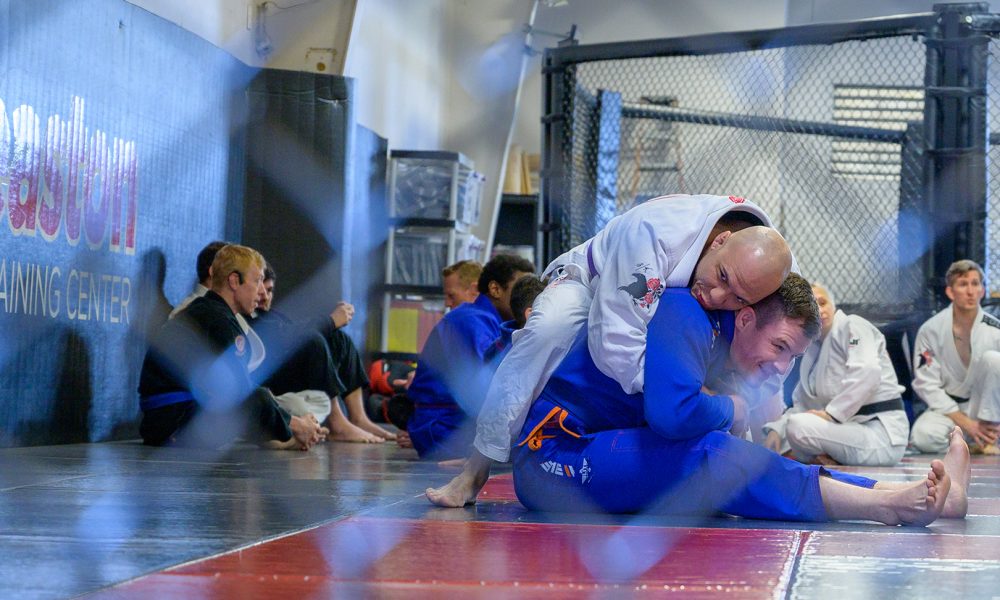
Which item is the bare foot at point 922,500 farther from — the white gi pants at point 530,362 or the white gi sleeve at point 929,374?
the white gi sleeve at point 929,374

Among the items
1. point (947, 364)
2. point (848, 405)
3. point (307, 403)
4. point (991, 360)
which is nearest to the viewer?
point (848, 405)

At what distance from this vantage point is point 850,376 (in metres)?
6.32

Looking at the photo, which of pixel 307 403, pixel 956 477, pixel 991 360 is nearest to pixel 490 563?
pixel 956 477

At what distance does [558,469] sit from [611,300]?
53 centimetres

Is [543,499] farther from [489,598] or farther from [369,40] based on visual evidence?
[369,40]

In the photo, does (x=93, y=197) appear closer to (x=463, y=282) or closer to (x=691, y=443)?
(x=463, y=282)

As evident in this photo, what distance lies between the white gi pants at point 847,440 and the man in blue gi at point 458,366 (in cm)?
173

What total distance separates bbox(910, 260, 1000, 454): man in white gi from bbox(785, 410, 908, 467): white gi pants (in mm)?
Result: 1073

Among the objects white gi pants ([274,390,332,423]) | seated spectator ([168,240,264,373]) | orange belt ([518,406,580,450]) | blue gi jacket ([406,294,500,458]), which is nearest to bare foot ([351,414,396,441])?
white gi pants ([274,390,332,423])

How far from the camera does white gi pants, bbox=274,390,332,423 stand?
269 inches

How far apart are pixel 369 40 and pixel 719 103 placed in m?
3.62

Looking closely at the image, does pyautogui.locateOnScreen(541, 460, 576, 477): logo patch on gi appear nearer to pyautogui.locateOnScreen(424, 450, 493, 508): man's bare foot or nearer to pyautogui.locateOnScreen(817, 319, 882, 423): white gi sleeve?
pyautogui.locateOnScreen(424, 450, 493, 508): man's bare foot

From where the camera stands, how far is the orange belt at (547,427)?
10.5ft

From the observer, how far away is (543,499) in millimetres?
3273
